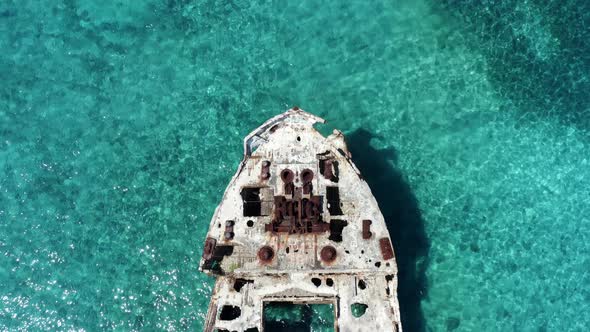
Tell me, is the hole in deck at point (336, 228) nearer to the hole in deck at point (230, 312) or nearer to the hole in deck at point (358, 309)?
the hole in deck at point (358, 309)

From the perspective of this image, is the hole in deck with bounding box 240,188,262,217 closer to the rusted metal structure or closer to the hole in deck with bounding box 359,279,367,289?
the rusted metal structure

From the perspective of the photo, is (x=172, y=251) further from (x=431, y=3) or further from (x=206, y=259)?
(x=431, y=3)

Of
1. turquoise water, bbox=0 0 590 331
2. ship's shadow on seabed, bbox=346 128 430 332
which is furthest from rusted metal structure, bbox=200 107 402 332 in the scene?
turquoise water, bbox=0 0 590 331

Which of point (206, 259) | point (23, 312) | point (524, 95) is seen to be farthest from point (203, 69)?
point (524, 95)

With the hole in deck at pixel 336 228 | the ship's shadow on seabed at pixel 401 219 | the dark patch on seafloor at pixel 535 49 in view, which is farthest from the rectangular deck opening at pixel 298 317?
the dark patch on seafloor at pixel 535 49

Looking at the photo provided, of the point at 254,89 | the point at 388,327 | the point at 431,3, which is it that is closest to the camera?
the point at 388,327

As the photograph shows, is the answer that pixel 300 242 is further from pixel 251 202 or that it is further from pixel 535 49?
pixel 535 49
